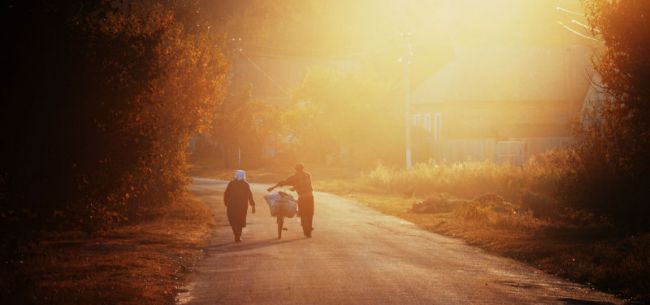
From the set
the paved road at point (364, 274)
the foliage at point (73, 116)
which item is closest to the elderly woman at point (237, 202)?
the paved road at point (364, 274)

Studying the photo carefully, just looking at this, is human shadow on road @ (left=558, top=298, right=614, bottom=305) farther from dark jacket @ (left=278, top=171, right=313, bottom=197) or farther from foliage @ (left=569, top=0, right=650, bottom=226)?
dark jacket @ (left=278, top=171, right=313, bottom=197)

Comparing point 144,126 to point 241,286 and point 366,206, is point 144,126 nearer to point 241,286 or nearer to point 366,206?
point 241,286

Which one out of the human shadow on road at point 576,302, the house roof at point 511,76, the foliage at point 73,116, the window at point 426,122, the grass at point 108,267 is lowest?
the human shadow on road at point 576,302

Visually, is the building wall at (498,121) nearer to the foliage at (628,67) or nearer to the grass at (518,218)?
the grass at (518,218)

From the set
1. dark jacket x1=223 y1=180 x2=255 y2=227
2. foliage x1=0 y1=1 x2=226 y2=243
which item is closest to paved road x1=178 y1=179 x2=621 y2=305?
dark jacket x1=223 y1=180 x2=255 y2=227

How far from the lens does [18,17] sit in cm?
1295

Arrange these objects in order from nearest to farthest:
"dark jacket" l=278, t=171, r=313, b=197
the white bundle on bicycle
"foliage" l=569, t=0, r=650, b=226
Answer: "foliage" l=569, t=0, r=650, b=226
the white bundle on bicycle
"dark jacket" l=278, t=171, r=313, b=197

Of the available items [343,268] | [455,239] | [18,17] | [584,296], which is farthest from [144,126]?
[455,239]

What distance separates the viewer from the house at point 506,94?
211ft

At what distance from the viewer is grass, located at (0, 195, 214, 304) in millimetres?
13617

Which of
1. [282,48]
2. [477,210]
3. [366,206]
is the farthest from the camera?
[282,48]

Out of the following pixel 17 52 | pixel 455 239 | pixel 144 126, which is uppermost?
pixel 17 52

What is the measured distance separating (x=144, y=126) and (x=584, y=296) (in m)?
7.19

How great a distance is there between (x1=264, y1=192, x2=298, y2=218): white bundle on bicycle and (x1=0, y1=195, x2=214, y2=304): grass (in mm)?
2001
